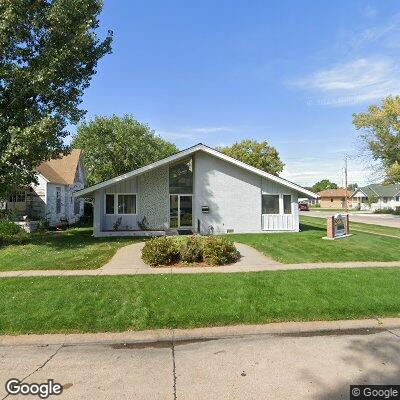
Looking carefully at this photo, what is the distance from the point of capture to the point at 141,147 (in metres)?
44.1

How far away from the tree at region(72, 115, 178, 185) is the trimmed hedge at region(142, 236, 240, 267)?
32107 millimetres

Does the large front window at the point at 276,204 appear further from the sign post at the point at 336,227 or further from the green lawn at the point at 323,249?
the green lawn at the point at 323,249

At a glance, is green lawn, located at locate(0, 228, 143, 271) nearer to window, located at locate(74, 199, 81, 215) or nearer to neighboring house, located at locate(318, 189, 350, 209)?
window, located at locate(74, 199, 81, 215)

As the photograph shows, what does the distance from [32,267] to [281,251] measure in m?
9.29

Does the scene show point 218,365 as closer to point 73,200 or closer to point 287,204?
point 287,204

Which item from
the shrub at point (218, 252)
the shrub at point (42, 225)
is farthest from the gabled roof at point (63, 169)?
the shrub at point (218, 252)

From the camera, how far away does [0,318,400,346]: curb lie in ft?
22.7

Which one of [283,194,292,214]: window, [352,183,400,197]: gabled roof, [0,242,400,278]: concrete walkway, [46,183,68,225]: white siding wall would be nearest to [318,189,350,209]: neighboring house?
[352,183,400,197]: gabled roof

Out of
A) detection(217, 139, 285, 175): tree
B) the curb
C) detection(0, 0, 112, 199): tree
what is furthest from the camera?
detection(217, 139, 285, 175): tree

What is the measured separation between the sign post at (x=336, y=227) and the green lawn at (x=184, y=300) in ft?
26.3

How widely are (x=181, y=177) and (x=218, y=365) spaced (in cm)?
1785

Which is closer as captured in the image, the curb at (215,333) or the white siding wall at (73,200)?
the curb at (215,333)

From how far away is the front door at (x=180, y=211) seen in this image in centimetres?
2302

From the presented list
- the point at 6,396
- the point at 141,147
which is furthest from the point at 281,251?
the point at 141,147
